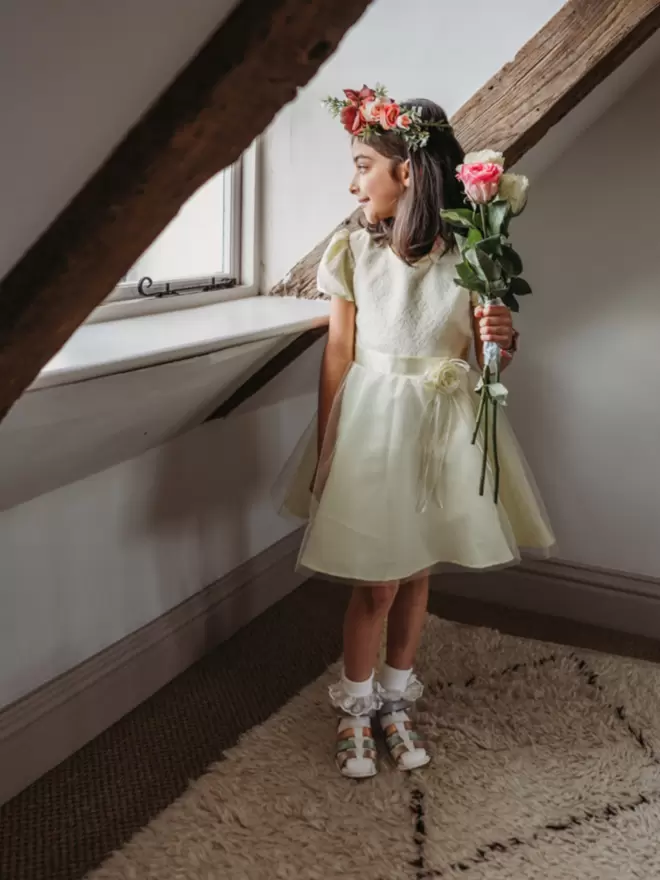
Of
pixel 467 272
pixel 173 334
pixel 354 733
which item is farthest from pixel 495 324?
pixel 354 733

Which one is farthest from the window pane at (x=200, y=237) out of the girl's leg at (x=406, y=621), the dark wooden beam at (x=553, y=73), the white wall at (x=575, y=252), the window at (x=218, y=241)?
the girl's leg at (x=406, y=621)

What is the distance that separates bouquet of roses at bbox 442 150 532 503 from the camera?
1425 millimetres

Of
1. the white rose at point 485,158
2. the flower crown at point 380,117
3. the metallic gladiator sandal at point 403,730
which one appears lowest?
the metallic gladiator sandal at point 403,730

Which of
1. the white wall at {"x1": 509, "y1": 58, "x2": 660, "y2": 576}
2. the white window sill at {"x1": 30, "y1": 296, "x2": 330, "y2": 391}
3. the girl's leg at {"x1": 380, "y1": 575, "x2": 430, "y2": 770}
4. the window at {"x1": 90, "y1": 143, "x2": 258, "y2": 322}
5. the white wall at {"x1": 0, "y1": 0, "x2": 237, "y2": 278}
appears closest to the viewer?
the white wall at {"x1": 0, "y1": 0, "x2": 237, "y2": 278}

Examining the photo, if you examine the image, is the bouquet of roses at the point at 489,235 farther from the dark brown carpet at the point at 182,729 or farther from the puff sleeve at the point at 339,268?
the dark brown carpet at the point at 182,729

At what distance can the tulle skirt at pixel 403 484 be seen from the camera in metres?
1.58

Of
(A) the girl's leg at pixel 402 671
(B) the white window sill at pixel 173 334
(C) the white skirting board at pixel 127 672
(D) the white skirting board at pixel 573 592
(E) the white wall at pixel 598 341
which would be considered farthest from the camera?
(D) the white skirting board at pixel 573 592

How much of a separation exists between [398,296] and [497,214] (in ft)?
0.77

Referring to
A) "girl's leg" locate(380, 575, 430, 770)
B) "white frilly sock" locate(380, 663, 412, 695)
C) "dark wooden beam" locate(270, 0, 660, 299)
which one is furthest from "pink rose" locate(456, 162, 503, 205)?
"white frilly sock" locate(380, 663, 412, 695)

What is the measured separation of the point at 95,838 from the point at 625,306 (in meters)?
1.60

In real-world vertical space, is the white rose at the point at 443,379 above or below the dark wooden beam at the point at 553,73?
below

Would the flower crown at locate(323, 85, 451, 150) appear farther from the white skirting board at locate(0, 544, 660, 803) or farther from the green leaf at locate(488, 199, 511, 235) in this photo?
the white skirting board at locate(0, 544, 660, 803)

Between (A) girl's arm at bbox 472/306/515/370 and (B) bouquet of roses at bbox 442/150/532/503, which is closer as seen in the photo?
(B) bouquet of roses at bbox 442/150/532/503

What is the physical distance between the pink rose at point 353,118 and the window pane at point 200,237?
1.46ft
